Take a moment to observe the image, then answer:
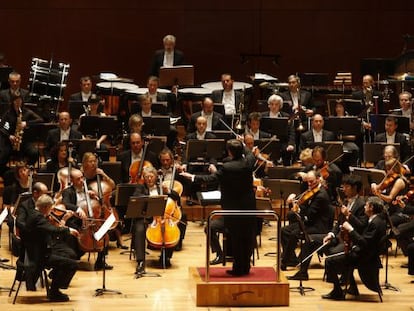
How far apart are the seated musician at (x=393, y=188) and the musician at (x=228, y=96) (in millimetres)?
3411

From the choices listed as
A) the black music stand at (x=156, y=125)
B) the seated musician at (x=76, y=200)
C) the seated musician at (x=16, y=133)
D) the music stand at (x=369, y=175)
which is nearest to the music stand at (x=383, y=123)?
the music stand at (x=369, y=175)

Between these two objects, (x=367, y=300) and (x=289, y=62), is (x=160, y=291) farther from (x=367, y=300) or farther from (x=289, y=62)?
(x=289, y=62)

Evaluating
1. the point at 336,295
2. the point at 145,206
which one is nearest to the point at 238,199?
the point at 145,206

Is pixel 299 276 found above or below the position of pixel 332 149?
below

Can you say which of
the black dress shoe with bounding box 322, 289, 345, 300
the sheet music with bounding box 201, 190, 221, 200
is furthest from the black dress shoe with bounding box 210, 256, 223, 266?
the black dress shoe with bounding box 322, 289, 345, 300

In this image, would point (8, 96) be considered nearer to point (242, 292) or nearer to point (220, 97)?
point (220, 97)

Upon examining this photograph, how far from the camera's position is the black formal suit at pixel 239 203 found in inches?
395

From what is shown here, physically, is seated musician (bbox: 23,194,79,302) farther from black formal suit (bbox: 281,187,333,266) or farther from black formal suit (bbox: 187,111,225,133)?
black formal suit (bbox: 187,111,225,133)

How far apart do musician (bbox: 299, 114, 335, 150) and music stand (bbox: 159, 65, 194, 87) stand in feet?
6.26

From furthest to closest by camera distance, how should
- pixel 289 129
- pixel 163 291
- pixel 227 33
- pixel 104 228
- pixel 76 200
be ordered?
pixel 227 33 → pixel 289 129 → pixel 76 200 → pixel 163 291 → pixel 104 228

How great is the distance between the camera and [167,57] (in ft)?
50.6

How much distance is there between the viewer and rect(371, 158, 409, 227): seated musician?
38.1 feet

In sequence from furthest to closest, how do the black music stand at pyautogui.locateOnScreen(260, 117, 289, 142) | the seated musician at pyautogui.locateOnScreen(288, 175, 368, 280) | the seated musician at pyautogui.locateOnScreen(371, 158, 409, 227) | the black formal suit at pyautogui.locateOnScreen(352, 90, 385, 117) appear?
the black formal suit at pyautogui.locateOnScreen(352, 90, 385, 117)
the black music stand at pyautogui.locateOnScreen(260, 117, 289, 142)
the seated musician at pyautogui.locateOnScreen(371, 158, 409, 227)
the seated musician at pyautogui.locateOnScreen(288, 175, 368, 280)

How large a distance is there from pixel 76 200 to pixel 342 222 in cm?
289
